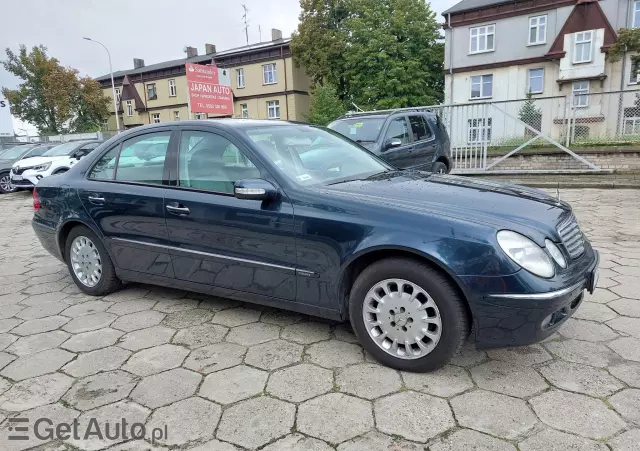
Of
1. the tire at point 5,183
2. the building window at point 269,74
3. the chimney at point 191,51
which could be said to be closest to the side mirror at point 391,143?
the tire at point 5,183

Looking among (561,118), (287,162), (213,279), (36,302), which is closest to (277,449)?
(213,279)

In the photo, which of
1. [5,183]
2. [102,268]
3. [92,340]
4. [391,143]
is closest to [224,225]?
[92,340]

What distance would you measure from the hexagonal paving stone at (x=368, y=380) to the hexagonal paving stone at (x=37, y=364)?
1836 millimetres

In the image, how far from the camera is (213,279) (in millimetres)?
3309

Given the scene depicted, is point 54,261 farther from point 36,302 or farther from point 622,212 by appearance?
point 622,212

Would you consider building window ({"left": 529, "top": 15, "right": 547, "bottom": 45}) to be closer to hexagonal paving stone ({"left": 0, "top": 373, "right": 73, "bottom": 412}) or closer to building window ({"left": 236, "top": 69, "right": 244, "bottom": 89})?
building window ({"left": 236, "top": 69, "right": 244, "bottom": 89})

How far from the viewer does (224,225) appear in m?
3.11

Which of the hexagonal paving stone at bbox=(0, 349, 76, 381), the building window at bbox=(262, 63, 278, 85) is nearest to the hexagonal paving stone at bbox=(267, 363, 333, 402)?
the hexagonal paving stone at bbox=(0, 349, 76, 381)

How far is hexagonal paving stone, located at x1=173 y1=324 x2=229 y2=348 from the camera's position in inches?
123

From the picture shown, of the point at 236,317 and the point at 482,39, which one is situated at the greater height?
the point at 482,39

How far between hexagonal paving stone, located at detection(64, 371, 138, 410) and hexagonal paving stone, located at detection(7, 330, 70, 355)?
2.31ft

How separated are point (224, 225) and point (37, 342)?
1625mm

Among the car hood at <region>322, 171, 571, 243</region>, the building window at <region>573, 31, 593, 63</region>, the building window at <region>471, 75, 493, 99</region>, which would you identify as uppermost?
the building window at <region>573, 31, 593, 63</region>

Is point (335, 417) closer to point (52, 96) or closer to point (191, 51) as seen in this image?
point (52, 96)
